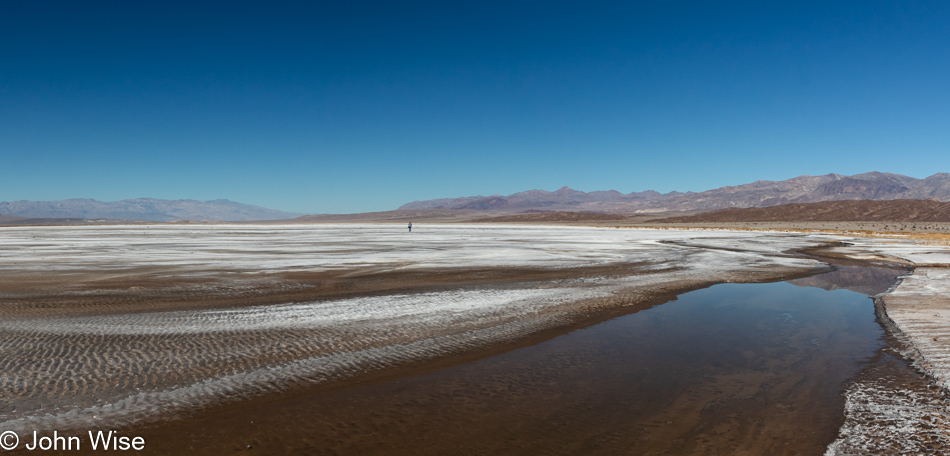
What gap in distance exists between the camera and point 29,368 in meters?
7.01

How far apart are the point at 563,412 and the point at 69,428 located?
5251mm

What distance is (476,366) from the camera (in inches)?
301

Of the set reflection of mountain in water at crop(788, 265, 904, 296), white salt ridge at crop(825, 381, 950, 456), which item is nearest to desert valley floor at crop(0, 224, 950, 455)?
white salt ridge at crop(825, 381, 950, 456)

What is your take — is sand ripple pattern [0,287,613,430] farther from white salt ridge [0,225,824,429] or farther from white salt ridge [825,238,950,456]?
white salt ridge [825,238,950,456]

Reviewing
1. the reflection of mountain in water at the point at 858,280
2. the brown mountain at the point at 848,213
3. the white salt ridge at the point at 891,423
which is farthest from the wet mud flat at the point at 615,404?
the brown mountain at the point at 848,213

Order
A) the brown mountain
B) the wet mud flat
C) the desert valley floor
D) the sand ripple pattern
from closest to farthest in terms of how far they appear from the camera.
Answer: the wet mud flat < the desert valley floor < the sand ripple pattern < the brown mountain

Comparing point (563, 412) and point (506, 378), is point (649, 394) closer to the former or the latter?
point (563, 412)

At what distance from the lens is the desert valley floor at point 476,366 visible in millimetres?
5262

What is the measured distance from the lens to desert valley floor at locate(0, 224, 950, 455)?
5.26 m

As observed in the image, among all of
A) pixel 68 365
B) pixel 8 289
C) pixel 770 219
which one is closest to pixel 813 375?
pixel 68 365

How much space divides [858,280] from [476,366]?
16.9 metres

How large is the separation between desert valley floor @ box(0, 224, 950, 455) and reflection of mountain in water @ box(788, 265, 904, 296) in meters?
0.60

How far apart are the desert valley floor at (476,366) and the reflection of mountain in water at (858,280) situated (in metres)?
0.60

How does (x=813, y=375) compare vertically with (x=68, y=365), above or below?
below
